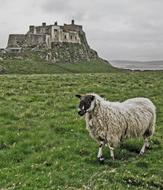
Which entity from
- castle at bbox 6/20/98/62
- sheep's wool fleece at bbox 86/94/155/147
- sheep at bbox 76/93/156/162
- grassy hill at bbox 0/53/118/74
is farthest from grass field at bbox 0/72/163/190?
castle at bbox 6/20/98/62

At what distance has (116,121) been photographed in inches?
688

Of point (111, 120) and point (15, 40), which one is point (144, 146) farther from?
point (15, 40)

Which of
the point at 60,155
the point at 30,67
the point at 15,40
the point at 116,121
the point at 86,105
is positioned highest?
the point at 15,40

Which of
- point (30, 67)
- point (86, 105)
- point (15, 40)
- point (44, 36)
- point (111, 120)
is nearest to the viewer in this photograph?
point (86, 105)

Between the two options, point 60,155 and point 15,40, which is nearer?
point 60,155

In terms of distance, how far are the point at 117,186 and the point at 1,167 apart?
5034 mm

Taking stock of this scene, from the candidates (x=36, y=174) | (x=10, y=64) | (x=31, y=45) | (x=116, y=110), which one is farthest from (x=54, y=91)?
(x=31, y=45)

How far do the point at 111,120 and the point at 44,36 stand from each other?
155 m

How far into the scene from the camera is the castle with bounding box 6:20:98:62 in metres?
169

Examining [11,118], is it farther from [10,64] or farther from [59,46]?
[59,46]

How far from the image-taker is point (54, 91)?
35.1 meters

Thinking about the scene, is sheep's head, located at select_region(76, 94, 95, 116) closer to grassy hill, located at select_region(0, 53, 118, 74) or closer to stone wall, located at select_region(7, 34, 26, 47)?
grassy hill, located at select_region(0, 53, 118, 74)

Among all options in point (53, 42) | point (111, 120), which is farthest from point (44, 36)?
point (111, 120)

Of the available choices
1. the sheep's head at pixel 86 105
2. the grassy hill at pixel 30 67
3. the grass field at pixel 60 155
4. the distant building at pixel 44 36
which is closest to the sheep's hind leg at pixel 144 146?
the grass field at pixel 60 155
